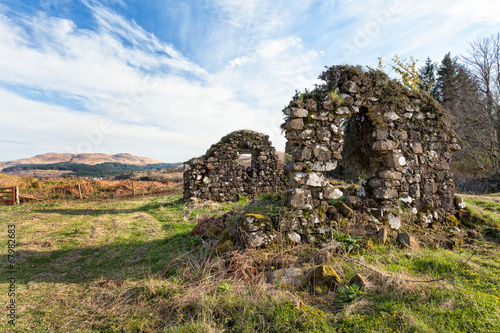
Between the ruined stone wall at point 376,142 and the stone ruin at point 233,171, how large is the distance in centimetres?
651

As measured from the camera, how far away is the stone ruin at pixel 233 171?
A: 1111cm

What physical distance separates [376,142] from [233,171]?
24.4 ft

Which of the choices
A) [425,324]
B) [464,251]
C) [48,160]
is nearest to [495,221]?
[464,251]

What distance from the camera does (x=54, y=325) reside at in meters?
2.90

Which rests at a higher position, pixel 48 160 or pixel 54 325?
pixel 48 160

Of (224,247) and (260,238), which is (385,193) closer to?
(260,238)

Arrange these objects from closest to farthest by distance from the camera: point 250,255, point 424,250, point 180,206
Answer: point 250,255 → point 424,250 → point 180,206

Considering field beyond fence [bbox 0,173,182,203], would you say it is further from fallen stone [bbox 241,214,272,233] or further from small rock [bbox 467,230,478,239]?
small rock [bbox 467,230,478,239]

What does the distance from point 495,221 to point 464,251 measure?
74.4 inches

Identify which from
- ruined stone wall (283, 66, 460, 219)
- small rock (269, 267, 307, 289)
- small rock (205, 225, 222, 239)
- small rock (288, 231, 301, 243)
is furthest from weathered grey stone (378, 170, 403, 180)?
small rock (205, 225, 222, 239)

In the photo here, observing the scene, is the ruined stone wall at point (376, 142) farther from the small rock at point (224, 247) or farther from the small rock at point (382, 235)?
the small rock at point (224, 247)

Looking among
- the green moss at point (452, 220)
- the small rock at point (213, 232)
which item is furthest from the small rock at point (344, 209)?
the green moss at point (452, 220)

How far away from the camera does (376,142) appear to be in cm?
531

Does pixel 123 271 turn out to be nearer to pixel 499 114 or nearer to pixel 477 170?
pixel 499 114
